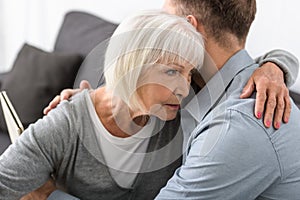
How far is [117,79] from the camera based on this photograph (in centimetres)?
138

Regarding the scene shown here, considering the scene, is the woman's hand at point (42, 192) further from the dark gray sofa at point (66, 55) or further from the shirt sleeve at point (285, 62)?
the dark gray sofa at point (66, 55)

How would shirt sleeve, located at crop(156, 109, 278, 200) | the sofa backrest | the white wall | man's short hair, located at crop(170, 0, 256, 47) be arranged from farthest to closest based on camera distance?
the sofa backrest, the white wall, man's short hair, located at crop(170, 0, 256, 47), shirt sleeve, located at crop(156, 109, 278, 200)

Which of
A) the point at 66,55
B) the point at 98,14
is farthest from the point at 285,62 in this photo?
the point at 98,14

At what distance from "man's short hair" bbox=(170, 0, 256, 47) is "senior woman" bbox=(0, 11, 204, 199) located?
8cm

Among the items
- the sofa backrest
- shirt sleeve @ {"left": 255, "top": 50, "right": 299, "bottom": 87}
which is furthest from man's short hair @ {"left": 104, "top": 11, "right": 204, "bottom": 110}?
the sofa backrest

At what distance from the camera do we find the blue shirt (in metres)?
1.22

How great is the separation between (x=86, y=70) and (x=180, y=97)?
87 cm

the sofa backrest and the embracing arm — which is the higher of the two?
the embracing arm

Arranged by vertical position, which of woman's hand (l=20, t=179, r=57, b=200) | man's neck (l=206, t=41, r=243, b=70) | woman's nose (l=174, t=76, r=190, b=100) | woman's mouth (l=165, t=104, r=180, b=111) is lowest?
woman's hand (l=20, t=179, r=57, b=200)

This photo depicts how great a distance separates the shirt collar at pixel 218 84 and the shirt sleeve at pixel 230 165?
0.18 metres

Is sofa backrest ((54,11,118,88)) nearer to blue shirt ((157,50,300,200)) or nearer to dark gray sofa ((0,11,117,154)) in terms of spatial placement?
dark gray sofa ((0,11,117,154))

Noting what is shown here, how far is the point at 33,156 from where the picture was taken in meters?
1.36

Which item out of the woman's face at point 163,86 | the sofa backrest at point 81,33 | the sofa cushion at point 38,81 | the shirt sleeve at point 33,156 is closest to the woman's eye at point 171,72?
the woman's face at point 163,86

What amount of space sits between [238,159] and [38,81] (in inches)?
60.9
